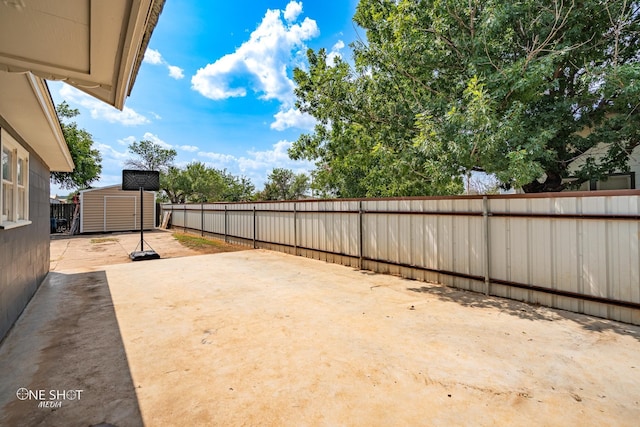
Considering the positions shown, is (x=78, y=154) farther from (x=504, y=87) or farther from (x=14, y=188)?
(x=504, y=87)

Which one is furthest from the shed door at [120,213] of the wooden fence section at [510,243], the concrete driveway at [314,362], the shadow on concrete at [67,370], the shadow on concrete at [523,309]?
the shadow on concrete at [523,309]

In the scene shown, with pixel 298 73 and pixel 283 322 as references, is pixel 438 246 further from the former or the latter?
pixel 298 73

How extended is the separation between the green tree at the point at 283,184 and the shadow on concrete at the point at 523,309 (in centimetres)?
2545

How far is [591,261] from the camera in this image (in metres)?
3.62

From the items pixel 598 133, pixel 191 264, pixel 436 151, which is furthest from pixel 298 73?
pixel 598 133

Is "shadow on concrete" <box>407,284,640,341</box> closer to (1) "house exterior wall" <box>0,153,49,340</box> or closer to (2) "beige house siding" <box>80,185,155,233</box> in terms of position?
(1) "house exterior wall" <box>0,153,49,340</box>

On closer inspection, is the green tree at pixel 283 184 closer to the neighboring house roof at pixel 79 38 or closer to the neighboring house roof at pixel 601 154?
the neighboring house roof at pixel 601 154

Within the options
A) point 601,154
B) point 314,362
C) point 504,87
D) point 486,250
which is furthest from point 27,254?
point 601,154

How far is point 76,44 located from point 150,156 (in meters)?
34.6

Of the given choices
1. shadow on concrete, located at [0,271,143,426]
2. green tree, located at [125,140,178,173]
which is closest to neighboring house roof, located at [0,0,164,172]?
shadow on concrete, located at [0,271,143,426]

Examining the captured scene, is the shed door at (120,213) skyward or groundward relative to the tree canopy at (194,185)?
groundward

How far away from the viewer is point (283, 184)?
2998cm

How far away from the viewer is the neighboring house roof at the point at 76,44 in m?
1.41

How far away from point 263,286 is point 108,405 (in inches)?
127
